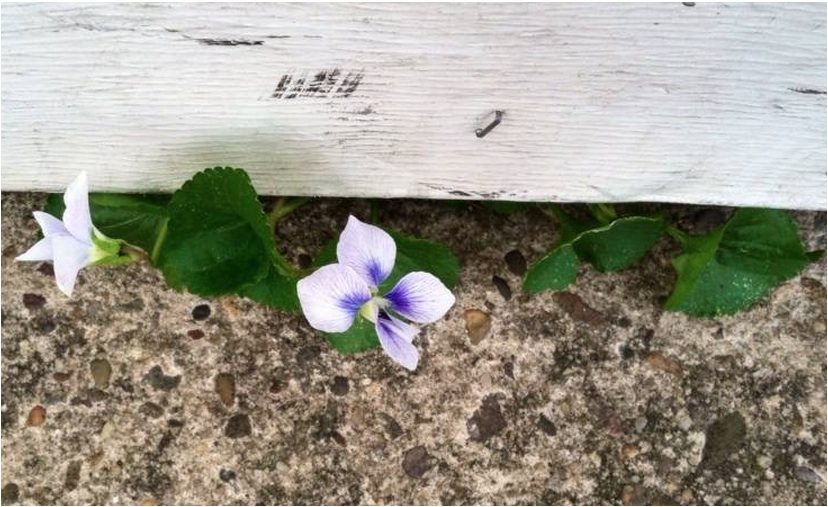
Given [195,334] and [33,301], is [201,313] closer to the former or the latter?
[195,334]

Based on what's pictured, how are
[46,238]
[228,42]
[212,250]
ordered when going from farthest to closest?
[212,250], [46,238], [228,42]

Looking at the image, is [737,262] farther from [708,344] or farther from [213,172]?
[213,172]

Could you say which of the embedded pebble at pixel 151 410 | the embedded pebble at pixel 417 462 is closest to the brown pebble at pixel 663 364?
the embedded pebble at pixel 417 462

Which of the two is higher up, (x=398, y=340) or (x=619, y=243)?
(x=619, y=243)

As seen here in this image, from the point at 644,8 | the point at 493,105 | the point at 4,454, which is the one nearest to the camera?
the point at 644,8

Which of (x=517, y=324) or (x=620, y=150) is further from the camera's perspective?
(x=517, y=324)

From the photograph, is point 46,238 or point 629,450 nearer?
point 46,238

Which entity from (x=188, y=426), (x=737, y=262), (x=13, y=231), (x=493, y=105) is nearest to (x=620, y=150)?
(x=493, y=105)

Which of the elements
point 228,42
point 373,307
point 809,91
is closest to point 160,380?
point 373,307
